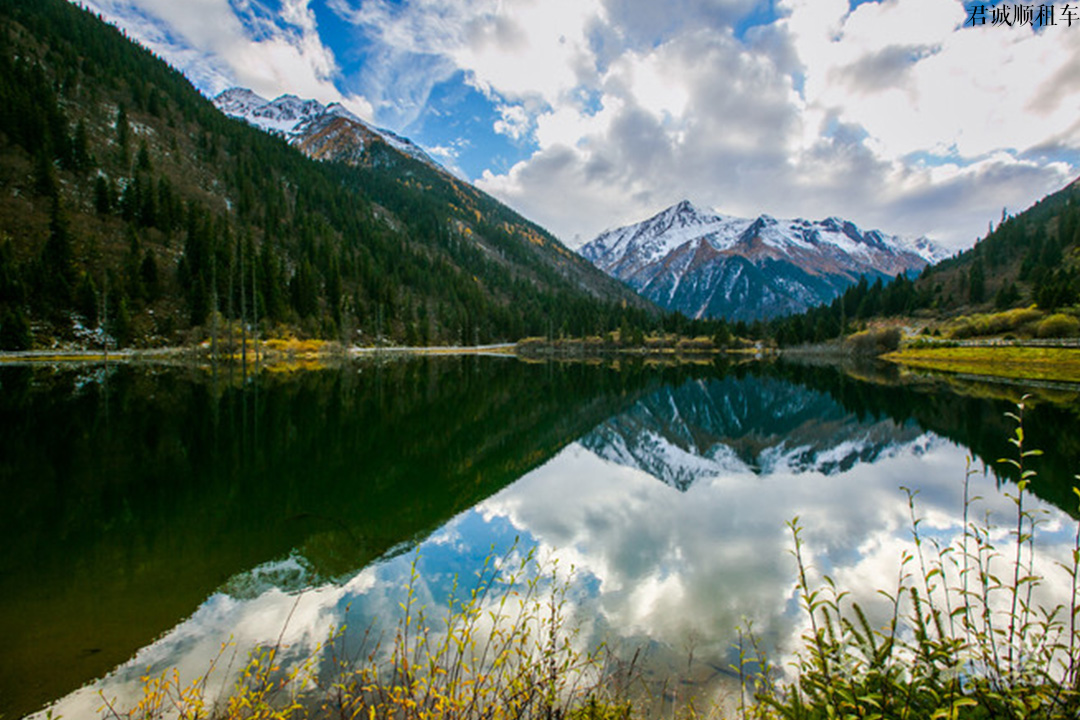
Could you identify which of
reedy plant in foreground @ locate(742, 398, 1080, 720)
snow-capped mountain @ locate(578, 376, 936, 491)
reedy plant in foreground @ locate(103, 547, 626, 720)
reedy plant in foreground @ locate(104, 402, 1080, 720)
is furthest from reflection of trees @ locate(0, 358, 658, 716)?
reedy plant in foreground @ locate(742, 398, 1080, 720)

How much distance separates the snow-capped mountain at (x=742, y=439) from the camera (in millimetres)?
19156

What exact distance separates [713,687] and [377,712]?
4.02 m

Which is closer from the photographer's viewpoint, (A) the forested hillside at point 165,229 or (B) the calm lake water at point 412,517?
(B) the calm lake water at point 412,517

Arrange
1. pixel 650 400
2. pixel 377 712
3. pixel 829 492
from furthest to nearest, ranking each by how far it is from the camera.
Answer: pixel 650 400, pixel 829 492, pixel 377 712

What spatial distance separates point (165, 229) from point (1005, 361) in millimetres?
131459

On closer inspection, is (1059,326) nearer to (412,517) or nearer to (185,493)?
(412,517)

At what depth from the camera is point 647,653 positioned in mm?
6734

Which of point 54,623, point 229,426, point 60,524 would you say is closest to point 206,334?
point 229,426

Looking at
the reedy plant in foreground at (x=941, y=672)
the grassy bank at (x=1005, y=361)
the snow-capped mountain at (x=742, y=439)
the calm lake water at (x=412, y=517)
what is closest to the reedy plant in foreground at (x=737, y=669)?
the reedy plant in foreground at (x=941, y=672)

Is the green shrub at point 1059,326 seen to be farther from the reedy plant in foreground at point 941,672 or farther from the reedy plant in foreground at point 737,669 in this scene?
the reedy plant in foreground at point 941,672

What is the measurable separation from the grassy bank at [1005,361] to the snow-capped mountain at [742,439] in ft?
108

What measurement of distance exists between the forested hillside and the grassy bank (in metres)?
82.1

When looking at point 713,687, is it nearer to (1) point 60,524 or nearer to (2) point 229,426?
(1) point 60,524

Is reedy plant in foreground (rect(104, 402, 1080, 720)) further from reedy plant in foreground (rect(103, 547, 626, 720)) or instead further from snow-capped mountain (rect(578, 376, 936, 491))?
snow-capped mountain (rect(578, 376, 936, 491))
